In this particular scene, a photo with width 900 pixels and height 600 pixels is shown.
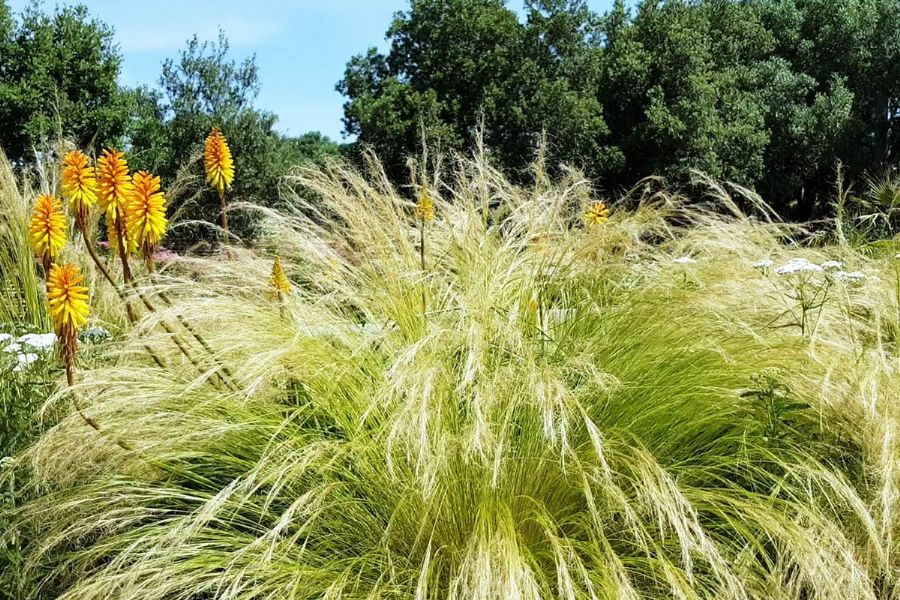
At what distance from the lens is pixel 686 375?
2123mm

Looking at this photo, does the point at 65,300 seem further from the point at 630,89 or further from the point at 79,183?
the point at 630,89

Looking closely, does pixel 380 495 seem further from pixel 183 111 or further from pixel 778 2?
pixel 778 2

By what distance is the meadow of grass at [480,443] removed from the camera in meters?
1.66

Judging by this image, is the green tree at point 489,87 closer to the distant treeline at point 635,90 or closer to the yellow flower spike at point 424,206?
the distant treeline at point 635,90

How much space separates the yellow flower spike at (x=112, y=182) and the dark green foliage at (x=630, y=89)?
39.1 ft

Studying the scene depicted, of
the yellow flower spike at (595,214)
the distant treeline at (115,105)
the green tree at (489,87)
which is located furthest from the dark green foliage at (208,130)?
the yellow flower spike at (595,214)

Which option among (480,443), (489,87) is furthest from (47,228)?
(489,87)

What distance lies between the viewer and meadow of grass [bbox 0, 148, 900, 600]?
1.66m

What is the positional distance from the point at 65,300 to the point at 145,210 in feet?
1.32

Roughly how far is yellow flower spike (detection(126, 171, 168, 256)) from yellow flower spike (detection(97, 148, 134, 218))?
0.04m

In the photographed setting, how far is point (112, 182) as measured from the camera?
79.7 inches

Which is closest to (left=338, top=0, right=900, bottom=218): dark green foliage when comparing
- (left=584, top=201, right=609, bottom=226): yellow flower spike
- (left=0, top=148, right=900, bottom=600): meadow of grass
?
(left=584, top=201, right=609, bottom=226): yellow flower spike

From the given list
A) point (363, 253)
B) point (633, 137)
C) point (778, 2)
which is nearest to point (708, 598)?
point (363, 253)

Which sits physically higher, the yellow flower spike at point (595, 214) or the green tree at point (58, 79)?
the green tree at point (58, 79)
